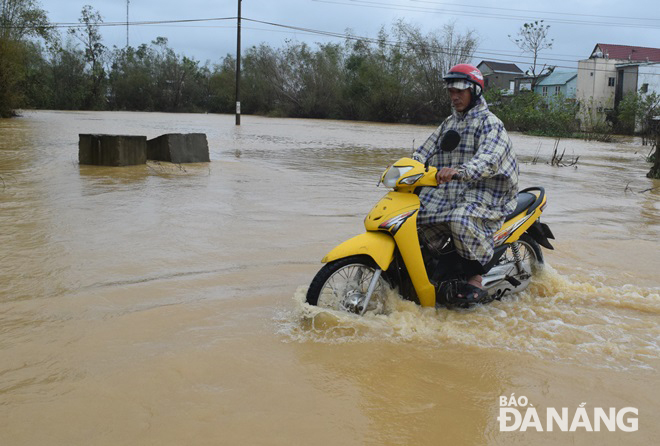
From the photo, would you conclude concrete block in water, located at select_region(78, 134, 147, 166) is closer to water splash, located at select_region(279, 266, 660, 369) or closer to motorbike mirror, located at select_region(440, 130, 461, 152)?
water splash, located at select_region(279, 266, 660, 369)

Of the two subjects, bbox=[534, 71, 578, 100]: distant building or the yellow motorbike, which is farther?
bbox=[534, 71, 578, 100]: distant building

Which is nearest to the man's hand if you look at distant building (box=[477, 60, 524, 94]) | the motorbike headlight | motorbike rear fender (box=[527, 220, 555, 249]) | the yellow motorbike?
the yellow motorbike

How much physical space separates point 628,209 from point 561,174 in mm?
5717

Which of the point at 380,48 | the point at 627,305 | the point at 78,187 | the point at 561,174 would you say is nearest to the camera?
the point at 627,305

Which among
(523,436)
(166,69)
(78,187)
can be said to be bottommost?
(523,436)

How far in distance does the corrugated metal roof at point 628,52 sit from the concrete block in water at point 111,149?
58356mm

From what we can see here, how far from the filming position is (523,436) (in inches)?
125

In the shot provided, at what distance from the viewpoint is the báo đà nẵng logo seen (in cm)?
327

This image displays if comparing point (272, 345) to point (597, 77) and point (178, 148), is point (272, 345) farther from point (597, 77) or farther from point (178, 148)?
point (597, 77)

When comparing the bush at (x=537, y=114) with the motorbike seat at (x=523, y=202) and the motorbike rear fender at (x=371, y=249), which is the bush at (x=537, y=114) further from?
the motorbike rear fender at (x=371, y=249)

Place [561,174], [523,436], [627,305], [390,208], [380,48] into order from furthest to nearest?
[380,48] < [561,174] < [627,305] < [390,208] < [523,436]

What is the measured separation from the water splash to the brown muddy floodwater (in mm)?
16

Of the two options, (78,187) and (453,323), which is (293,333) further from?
(78,187)

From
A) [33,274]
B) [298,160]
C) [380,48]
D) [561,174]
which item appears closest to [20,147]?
[298,160]
